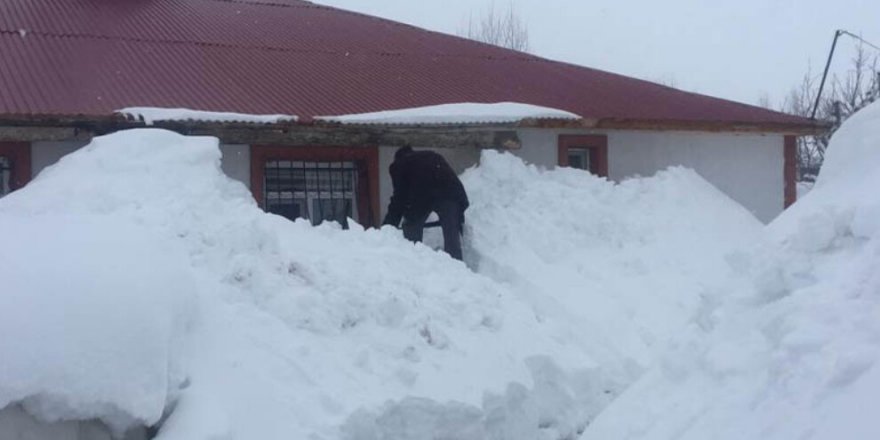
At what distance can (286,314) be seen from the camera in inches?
306

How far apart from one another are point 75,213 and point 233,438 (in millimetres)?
2705

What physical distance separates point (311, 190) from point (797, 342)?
9249mm

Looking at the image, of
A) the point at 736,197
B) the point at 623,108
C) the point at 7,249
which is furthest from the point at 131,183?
the point at 736,197

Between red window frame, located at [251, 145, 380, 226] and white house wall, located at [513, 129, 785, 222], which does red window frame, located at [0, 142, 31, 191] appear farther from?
white house wall, located at [513, 129, 785, 222]

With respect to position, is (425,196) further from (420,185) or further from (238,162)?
(238,162)

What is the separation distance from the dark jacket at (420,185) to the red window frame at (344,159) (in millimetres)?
1129

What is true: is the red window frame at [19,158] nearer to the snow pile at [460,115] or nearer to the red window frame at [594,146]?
the snow pile at [460,115]

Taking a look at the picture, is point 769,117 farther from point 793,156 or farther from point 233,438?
point 233,438

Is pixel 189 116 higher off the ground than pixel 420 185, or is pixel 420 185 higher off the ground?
pixel 189 116

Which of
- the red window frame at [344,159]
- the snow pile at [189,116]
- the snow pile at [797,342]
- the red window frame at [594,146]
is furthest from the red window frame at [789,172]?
the snow pile at [797,342]

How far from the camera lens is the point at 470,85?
15703 mm

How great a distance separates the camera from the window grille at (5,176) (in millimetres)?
11906

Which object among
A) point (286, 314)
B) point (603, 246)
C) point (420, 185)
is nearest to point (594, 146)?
point (603, 246)

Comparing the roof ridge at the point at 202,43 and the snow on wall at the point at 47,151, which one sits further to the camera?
the roof ridge at the point at 202,43
